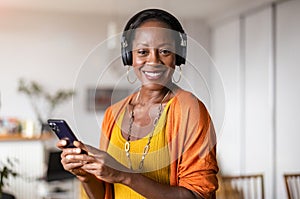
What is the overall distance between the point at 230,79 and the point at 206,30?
80 centimetres

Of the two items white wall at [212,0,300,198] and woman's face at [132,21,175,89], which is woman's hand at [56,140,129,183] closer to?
woman's face at [132,21,175,89]

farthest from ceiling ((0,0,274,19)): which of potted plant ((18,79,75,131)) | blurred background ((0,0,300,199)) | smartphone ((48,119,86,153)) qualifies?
smartphone ((48,119,86,153))

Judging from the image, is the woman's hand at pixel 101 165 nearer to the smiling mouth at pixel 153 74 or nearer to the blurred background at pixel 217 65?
the smiling mouth at pixel 153 74

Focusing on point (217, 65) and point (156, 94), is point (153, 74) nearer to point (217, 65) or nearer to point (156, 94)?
point (156, 94)

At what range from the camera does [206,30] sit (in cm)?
495

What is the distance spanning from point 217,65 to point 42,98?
2.34m

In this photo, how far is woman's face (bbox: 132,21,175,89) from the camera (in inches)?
29.4

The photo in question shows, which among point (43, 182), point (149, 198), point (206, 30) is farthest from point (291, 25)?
point (149, 198)

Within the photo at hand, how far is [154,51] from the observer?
2.45 feet

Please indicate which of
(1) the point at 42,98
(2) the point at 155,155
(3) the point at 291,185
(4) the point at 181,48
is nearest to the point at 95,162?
(2) the point at 155,155

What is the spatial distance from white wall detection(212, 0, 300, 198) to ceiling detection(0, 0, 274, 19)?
133 mm

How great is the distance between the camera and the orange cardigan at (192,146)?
30.0 inches

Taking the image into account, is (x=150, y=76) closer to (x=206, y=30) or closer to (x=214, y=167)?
(x=214, y=167)

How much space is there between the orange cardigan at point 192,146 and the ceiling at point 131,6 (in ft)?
10.4
